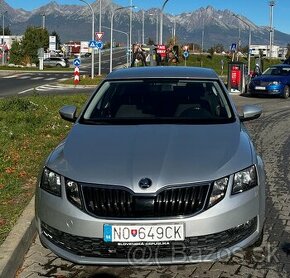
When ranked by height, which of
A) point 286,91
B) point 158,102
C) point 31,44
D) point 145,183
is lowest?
point 286,91

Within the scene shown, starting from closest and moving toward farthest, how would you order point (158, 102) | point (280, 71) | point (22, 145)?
point (158, 102) < point (22, 145) < point (280, 71)

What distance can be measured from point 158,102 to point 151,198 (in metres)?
1.88

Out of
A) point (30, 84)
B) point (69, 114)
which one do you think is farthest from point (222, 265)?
point (30, 84)

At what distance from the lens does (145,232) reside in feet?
11.7

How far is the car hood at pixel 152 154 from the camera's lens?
369 centimetres

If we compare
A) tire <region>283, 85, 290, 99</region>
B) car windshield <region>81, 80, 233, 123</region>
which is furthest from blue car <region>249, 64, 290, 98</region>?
car windshield <region>81, 80, 233, 123</region>

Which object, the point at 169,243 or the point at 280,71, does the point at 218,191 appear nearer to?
the point at 169,243

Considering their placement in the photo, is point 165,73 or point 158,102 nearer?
point 158,102

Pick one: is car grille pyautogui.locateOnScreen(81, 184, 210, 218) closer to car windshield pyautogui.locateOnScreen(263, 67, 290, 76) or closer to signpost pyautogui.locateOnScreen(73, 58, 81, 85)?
car windshield pyautogui.locateOnScreen(263, 67, 290, 76)

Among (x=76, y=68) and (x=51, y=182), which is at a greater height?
(x=51, y=182)

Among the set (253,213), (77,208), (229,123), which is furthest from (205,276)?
(229,123)

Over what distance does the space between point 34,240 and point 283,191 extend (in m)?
3.13

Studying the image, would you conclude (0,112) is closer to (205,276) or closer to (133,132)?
(133,132)

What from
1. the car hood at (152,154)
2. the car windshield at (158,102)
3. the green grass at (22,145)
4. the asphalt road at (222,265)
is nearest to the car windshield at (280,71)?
the green grass at (22,145)
